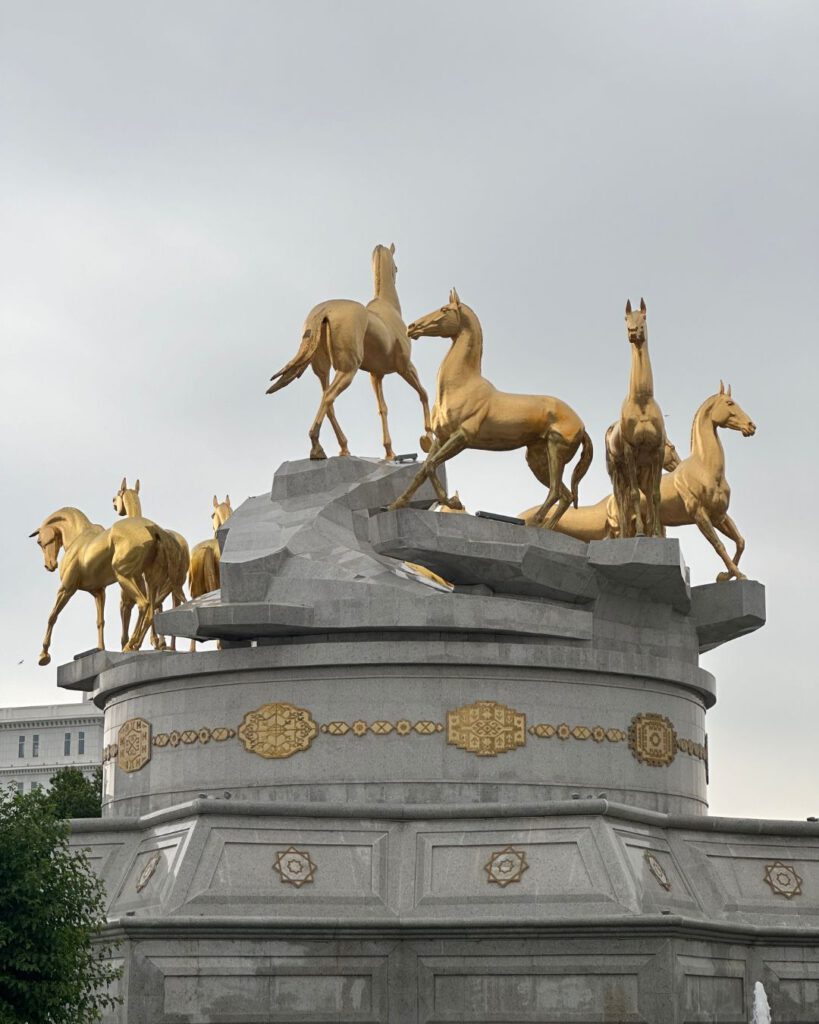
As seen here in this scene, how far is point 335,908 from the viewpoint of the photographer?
22.3 meters

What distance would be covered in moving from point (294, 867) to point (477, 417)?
808cm

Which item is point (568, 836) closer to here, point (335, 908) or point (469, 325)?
point (335, 908)

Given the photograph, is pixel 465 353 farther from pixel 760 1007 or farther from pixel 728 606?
pixel 760 1007

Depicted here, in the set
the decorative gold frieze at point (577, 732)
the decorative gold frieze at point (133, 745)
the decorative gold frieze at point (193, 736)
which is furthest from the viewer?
the decorative gold frieze at point (133, 745)

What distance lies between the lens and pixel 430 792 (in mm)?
24344

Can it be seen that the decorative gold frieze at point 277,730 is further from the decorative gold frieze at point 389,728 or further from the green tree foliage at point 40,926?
the green tree foliage at point 40,926

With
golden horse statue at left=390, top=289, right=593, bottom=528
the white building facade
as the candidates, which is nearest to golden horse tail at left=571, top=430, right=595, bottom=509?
golden horse statue at left=390, top=289, right=593, bottom=528

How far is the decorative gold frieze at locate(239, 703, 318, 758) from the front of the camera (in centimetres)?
2469

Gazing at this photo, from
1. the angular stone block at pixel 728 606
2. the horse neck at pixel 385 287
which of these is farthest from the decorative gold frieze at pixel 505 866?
the horse neck at pixel 385 287

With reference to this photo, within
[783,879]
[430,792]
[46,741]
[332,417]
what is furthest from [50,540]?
[46,741]

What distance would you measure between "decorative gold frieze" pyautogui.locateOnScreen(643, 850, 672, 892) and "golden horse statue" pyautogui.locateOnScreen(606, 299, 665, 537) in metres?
5.70

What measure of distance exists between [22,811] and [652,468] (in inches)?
460

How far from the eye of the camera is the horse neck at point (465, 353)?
2750 cm

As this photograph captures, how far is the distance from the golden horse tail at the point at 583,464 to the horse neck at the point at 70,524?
8861 millimetres
